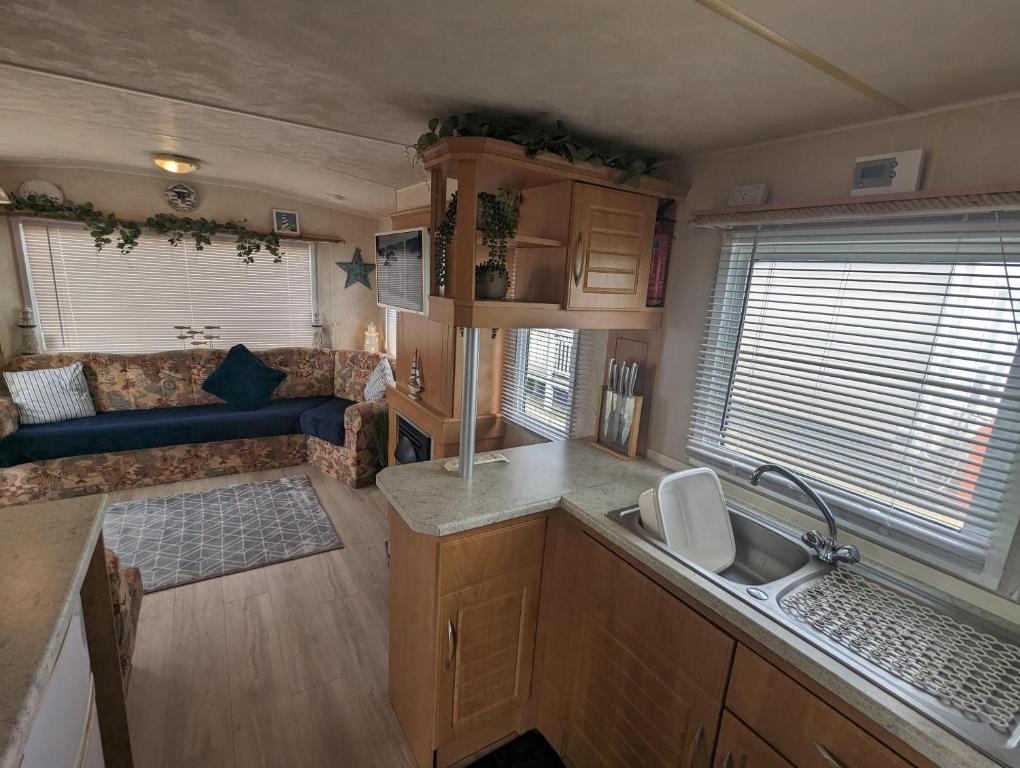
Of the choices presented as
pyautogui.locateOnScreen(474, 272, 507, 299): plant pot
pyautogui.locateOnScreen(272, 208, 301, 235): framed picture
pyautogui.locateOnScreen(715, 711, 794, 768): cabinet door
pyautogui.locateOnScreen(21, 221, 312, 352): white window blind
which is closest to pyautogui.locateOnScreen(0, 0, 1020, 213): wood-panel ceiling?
pyautogui.locateOnScreen(474, 272, 507, 299): plant pot

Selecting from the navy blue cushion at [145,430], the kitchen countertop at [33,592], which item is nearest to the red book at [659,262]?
the kitchen countertop at [33,592]

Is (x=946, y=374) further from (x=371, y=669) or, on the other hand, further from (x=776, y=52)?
(x=371, y=669)

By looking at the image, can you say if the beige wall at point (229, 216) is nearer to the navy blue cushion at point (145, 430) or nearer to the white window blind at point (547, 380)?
the navy blue cushion at point (145, 430)

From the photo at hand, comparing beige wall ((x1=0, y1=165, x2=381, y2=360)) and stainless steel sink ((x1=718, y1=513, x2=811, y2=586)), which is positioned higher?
beige wall ((x1=0, y1=165, x2=381, y2=360))

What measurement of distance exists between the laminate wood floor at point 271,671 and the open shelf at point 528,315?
1594 mm

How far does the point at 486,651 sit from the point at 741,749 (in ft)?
2.71

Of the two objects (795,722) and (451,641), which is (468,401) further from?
(795,722)

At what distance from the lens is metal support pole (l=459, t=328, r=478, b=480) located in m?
1.71

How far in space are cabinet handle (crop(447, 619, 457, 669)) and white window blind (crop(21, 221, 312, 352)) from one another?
416 cm

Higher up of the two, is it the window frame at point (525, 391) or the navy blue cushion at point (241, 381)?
the window frame at point (525, 391)

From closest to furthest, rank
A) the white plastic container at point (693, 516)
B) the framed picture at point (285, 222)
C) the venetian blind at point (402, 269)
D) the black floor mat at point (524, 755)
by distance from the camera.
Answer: the white plastic container at point (693, 516) < the black floor mat at point (524, 755) < the venetian blind at point (402, 269) < the framed picture at point (285, 222)

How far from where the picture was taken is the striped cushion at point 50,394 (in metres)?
3.52

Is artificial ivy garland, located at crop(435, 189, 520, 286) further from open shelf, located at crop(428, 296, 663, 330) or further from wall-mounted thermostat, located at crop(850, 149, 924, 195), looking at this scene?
wall-mounted thermostat, located at crop(850, 149, 924, 195)

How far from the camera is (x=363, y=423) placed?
3752 mm
